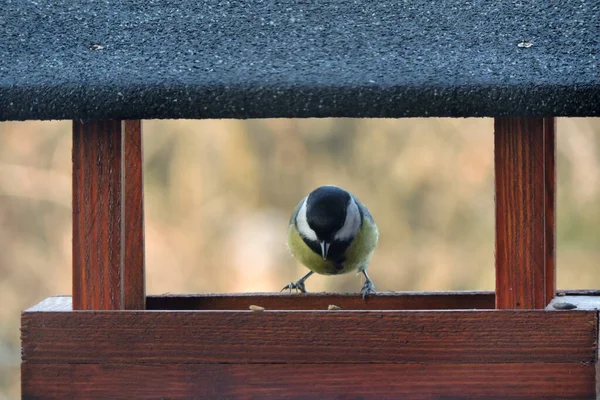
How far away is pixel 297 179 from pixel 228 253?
1.78ft

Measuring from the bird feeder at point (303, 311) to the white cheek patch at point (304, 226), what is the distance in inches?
49.0

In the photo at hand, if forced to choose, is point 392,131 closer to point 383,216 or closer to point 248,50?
point 383,216

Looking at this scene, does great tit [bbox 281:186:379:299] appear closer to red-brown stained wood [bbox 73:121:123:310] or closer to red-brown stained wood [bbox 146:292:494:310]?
red-brown stained wood [bbox 146:292:494:310]

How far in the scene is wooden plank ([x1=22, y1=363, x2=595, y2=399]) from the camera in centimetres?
212

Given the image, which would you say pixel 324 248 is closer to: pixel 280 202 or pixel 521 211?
pixel 521 211

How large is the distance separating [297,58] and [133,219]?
659mm

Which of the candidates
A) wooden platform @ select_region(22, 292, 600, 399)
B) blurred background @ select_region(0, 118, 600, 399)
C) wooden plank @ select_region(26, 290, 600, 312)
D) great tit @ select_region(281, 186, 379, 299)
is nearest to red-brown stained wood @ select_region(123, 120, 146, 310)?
wooden plank @ select_region(26, 290, 600, 312)

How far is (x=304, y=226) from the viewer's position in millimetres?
3488

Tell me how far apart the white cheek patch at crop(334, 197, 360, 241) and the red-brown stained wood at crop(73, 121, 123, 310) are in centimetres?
127

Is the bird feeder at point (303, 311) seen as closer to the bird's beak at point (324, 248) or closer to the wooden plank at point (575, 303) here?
the wooden plank at point (575, 303)

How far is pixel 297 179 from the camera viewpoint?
565 cm

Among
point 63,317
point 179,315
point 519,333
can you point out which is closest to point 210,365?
point 179,315

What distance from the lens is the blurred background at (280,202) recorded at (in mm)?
5480

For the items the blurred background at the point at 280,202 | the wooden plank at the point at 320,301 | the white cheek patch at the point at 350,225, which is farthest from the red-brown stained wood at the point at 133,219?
the blurred background at the point at 280,202
